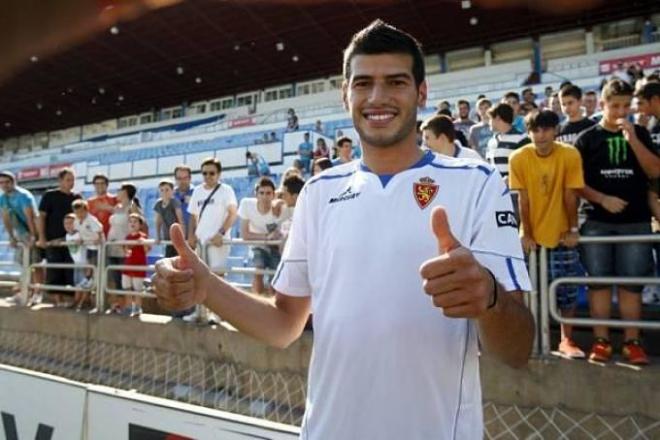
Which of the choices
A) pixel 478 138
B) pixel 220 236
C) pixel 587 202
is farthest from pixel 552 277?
pixel 220 236

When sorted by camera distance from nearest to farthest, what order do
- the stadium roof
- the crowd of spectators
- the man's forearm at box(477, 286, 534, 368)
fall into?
the man's forearm at box(477, 286, 534, 368), the crowd of spectators, the stadium roof

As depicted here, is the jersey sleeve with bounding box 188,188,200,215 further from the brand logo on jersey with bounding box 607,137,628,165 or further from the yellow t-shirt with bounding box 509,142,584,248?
the brand logo on jersey with bounding box 607,137,628,165

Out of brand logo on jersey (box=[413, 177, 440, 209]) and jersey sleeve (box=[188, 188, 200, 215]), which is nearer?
brand logo on jersey (box=[413, 177, 440, 209])

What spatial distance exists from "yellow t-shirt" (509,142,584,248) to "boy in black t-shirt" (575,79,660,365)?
0.44 feet

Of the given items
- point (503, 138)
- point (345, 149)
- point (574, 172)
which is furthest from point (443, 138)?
point (345, 149)

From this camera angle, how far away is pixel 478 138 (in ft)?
17.0

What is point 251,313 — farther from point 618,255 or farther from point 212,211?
point 212,211

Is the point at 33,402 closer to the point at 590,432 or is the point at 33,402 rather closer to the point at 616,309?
the point at 590,432

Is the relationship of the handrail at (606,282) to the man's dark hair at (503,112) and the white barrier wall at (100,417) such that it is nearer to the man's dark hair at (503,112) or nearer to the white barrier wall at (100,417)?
the man's dark hair at (503,112)

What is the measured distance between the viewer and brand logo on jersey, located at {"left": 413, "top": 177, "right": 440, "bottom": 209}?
1220 mm

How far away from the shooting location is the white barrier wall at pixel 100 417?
164 cm

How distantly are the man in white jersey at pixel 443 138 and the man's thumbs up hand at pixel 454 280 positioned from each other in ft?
8.62

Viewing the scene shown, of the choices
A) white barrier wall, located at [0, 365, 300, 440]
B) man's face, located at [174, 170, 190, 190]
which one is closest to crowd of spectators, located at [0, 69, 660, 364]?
man's face, located at [174, 170, 190, 190]

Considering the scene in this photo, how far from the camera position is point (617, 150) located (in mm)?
3227
